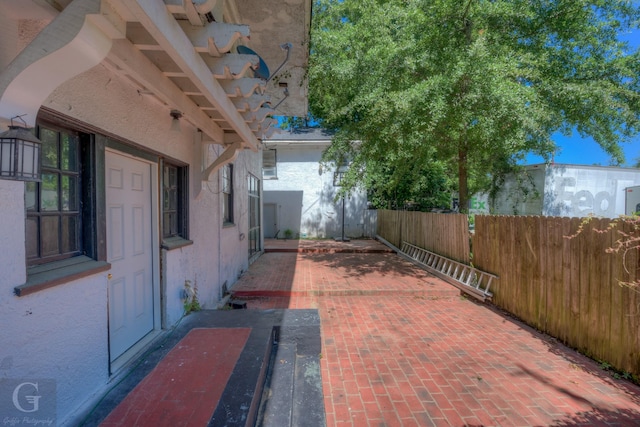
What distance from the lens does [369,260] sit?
32.6ft

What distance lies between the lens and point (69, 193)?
90.5 inches

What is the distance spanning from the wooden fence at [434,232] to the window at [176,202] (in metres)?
5.46

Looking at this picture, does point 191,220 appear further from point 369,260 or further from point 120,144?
point 369,260

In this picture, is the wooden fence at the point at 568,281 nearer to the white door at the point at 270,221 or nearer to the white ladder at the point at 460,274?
the white ladder at the point at 460,274

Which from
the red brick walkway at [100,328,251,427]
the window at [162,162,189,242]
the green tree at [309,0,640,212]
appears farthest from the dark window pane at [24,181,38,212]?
the green tree at [309,0,640,212]

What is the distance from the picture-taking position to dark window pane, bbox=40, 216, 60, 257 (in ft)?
6.73

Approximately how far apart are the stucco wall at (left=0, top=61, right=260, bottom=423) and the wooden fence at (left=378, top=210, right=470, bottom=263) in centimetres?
554

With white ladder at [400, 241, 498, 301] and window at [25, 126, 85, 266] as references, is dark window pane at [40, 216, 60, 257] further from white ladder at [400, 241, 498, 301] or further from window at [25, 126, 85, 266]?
white ladder at [400, 241, 498, 301]

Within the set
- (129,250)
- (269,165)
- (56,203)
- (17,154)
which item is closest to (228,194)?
(129,250)

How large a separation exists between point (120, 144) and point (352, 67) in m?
6.06

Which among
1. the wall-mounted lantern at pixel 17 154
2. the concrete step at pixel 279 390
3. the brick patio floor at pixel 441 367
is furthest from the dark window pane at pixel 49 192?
the brick patio floor at pixel 441 367

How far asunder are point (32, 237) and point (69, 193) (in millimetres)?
451

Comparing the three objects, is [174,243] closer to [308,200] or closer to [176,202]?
[176,202]

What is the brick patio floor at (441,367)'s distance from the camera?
9.14 feet
